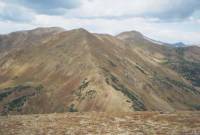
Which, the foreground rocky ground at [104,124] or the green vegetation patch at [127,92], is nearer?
the foreground rocky ground at [104,124]

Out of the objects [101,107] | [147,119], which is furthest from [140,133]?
[101,107]

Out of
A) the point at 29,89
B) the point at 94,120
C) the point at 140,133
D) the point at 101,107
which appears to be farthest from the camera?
the point at 29,89

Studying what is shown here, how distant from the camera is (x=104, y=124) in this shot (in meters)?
20.2

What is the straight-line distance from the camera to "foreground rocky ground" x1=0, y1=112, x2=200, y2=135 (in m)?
18.7

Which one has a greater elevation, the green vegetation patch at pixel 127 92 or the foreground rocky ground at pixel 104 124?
the foreground rocky ground at pixel 104 124

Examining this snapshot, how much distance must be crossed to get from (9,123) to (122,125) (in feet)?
21.5

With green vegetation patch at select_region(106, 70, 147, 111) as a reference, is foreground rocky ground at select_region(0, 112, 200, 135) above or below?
above

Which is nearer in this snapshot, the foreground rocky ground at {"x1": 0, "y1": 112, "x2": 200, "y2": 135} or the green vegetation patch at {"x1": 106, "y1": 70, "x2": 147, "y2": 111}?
the foreground rocky ground at {"x1": 0, "y1": 112, "x2": 200, "y2": 135}

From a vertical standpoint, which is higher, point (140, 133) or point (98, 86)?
point (140, 133)

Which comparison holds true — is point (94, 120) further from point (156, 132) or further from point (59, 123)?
point (156, 132)

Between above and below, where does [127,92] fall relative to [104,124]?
below

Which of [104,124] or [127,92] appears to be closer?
[104,124]

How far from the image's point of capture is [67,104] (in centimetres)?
17700

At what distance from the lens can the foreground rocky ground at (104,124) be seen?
61.4 ft
